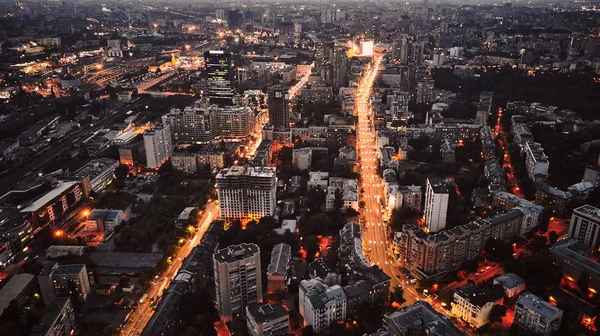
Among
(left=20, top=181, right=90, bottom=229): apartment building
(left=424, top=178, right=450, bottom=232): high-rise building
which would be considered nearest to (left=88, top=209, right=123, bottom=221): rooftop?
(left=20, top=181, right=90, bottom=229): apartment building

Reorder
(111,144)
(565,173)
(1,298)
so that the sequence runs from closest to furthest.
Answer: (1,298)
(565,173)
(111,144)

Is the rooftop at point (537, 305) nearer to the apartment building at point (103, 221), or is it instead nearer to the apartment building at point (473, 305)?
the apartment building at point (473, 305)

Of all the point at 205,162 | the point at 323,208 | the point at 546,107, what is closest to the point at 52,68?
the point at 205,162

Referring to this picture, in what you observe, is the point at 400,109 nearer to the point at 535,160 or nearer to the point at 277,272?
the point at 535,160

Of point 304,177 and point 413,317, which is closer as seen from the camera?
point 413,317

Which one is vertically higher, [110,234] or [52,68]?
[52,68]

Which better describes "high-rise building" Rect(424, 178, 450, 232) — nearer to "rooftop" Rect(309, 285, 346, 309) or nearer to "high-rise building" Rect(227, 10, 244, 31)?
"rooftop" Rect(309, 285, 346, 309)

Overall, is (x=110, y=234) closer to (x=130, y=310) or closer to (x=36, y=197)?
(x=36, y=197)

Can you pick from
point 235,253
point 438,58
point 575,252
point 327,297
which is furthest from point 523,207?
point 438,58
